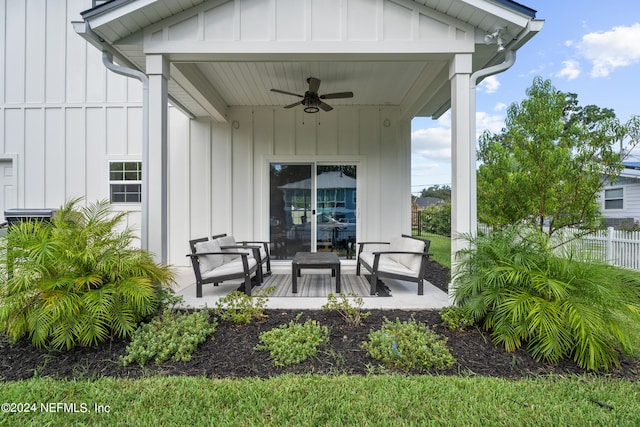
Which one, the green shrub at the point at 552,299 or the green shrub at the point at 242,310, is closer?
the green shrub at the point at 552,299

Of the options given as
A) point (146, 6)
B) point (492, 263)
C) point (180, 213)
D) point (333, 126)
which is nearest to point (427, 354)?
point (492, 263)

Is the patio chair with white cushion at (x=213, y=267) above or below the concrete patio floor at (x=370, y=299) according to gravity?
above

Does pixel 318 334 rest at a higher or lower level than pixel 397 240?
lower

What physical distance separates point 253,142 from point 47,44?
4.68 m

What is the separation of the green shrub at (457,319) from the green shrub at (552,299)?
80 mm

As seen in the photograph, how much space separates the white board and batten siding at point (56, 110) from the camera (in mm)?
6297

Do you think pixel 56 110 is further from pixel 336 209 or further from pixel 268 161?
pixel 336 209

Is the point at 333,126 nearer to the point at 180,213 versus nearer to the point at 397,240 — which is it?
Answer: the point at 397,240

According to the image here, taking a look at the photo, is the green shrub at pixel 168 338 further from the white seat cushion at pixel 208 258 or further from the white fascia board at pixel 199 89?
the white fascia board at pixel 199 89

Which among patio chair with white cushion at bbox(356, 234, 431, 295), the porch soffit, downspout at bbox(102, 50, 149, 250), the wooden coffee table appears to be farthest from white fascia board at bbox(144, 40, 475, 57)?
the wooden coffee table

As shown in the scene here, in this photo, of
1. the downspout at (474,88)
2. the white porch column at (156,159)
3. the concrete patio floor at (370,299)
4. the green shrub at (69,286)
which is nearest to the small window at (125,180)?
the concrete patio floor at (370,299)

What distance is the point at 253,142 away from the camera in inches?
256

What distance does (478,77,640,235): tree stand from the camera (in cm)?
510

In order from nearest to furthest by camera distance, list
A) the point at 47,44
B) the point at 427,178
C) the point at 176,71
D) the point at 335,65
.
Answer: the point at 176,71, the point at 335,65, the point at 47,44, the point at 427,178
